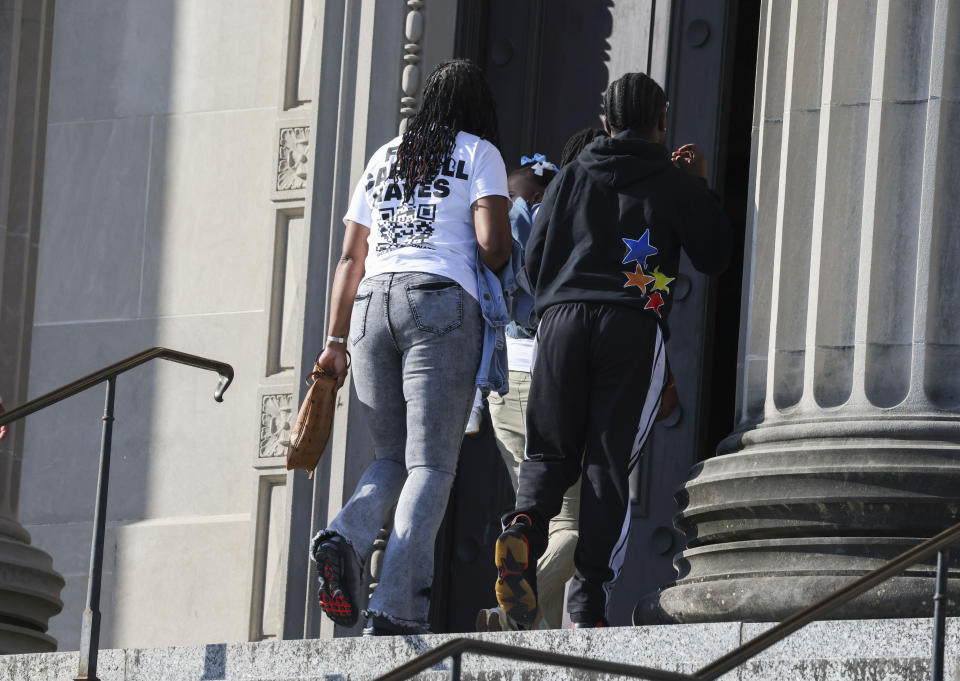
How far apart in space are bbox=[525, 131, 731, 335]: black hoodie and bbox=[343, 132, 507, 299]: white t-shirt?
28 centimetres

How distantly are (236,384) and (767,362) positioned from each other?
3.76m

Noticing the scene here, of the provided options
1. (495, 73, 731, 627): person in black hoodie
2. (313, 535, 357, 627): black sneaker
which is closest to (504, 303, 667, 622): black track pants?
(495, 73, 731, 627): person in black hoodie

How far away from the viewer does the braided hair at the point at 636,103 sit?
7922 millimetres

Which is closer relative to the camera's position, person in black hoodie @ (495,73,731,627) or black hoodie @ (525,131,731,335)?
person in black hoodie @ (495,73,731,627)

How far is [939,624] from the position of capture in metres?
5.68

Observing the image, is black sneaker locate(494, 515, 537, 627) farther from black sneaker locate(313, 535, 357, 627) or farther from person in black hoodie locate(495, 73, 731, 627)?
black sneaker locate(313, 535, 357, 627)

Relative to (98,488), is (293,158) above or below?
above

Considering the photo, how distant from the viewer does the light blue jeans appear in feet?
24.7

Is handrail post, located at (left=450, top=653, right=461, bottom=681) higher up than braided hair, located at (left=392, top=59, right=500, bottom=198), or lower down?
lower down

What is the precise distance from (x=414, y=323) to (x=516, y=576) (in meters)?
0.98

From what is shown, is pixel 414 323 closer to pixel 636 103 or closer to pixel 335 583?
pixel 335 583

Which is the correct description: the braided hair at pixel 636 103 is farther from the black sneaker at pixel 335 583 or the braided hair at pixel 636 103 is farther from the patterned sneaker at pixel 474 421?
the black sneaker at pixel 335 583

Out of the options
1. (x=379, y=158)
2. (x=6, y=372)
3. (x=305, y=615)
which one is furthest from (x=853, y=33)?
(x=6, y=372)

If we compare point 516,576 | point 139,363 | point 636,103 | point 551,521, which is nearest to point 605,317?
point 636,103
